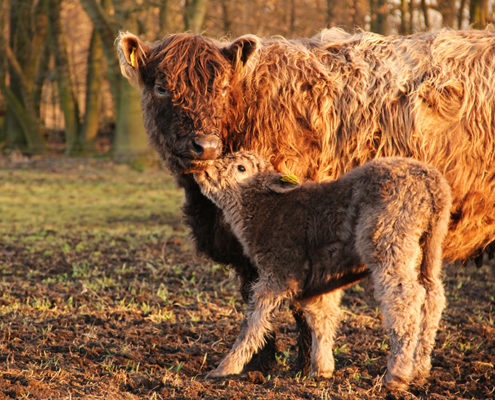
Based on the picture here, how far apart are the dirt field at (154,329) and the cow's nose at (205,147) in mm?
1147

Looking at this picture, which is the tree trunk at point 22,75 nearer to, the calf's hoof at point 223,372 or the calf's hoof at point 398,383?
the calf's hoof at point 223,372

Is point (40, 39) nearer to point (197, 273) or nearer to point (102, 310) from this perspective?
point (197, 273)

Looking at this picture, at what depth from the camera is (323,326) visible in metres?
5.00

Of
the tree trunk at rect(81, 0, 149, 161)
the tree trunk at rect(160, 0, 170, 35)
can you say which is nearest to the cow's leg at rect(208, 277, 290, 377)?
the tree trunk at rect(81, 0, 149, 161)

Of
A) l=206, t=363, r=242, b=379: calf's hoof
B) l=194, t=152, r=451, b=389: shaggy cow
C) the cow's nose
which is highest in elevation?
the cow's nose

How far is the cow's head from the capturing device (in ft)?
→ 15.8

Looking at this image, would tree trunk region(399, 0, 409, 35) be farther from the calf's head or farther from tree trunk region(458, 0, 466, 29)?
the calf's head

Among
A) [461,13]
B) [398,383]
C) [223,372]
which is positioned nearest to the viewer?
[398,383]

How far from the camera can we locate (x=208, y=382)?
4480 mm

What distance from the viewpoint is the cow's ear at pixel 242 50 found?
511 centimetres

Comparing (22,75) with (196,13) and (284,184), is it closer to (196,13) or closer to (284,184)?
(196,13)

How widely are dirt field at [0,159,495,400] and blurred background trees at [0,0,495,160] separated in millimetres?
10090

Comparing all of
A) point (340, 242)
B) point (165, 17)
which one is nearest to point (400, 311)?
point (340, 242)

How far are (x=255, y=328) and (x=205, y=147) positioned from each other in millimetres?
1336
